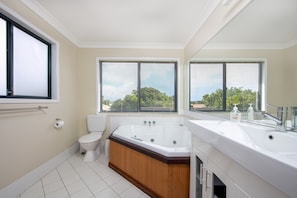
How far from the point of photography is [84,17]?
209cm

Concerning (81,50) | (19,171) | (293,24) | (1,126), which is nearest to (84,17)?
(81,50)

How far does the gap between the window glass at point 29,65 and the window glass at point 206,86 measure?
2529mm

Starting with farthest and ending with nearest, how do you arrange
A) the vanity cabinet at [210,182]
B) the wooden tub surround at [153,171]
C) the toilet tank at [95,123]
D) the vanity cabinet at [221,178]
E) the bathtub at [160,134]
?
the toilet tank at [95,123] < the bathtub at [160,134] < the wooden tub surround at [153,171] < the vanity cabinet at [210,182] < the vanity cabinet at [221,178]

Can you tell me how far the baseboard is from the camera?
4.84ft

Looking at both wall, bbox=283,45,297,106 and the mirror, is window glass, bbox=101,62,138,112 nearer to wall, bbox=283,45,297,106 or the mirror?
the mirror

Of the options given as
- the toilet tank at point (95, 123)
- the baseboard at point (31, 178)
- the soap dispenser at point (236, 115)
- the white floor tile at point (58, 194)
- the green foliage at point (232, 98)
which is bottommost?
the white floor tile at point (58, 194)

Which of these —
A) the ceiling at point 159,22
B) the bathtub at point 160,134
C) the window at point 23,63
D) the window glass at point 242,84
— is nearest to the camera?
the ceiling at point 159,22

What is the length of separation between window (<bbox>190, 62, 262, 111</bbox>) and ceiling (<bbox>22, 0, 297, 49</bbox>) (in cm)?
25

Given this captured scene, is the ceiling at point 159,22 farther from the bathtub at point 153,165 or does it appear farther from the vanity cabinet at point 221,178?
the bathtub at point 153,165

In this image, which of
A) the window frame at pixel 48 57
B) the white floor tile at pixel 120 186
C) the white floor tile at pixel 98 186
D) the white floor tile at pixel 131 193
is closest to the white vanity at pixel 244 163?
the white floor tile at pixel 131 193

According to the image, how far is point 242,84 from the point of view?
1.50m

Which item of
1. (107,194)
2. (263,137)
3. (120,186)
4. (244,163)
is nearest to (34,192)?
(107,194)

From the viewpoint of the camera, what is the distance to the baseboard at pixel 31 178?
1.48 metres

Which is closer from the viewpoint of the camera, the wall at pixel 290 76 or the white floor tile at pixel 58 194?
the wall at pixel 290 76
